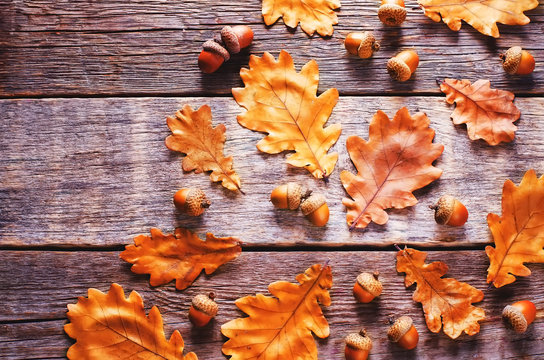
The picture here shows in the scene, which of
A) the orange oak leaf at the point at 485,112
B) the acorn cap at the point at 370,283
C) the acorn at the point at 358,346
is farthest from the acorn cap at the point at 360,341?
the orange oak leaf at the point at 485,112

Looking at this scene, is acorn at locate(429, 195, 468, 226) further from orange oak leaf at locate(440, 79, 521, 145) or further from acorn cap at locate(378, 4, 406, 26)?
acorn cap at locate(378, 4, 406, 26)

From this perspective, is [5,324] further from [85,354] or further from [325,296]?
[325,296]

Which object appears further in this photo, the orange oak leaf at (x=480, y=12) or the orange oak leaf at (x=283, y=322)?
the orange oak leaf at (x=480, y=12)

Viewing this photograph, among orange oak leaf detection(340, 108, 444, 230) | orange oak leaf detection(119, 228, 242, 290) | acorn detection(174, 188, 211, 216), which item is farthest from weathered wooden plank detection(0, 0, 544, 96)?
orange oak leaf detection(119, 228, 242, 290)

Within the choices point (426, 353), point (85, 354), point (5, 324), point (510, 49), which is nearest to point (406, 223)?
point (426, 353)

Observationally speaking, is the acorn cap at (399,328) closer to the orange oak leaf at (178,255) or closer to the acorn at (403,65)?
the orange oak leaf at (178,255)
